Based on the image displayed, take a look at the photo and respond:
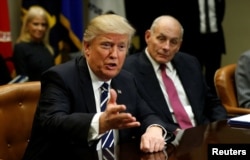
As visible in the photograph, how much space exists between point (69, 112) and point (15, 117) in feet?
1.54

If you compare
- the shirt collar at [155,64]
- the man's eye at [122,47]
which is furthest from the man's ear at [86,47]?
the shirt collar at [155,64]

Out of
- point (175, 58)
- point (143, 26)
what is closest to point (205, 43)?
point (143, 26)

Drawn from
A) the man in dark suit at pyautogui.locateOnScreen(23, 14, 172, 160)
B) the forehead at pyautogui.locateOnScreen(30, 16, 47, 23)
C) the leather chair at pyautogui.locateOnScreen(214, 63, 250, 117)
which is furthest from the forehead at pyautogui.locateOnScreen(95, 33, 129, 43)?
the forehead at pyautogui.locateOnScreen(30, 16, 47, 23)

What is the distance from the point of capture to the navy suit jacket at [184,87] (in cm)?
302

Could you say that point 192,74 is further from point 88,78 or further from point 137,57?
point 88,78

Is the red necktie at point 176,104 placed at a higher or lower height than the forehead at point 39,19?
lower

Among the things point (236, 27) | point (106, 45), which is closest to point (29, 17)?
point (236, 27)

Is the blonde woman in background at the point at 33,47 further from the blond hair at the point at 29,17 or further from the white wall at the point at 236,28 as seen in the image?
the white wall at the point at 236,28

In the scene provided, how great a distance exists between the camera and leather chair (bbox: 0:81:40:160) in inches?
94.8

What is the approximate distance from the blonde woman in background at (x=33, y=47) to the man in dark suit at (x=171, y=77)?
1779 mm

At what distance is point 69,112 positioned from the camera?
6.91 ft

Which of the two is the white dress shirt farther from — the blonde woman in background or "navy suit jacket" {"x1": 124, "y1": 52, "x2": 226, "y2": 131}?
the blonde woman in background

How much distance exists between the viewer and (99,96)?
223 cm

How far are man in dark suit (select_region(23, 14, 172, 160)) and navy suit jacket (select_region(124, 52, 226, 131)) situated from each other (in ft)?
2.12
